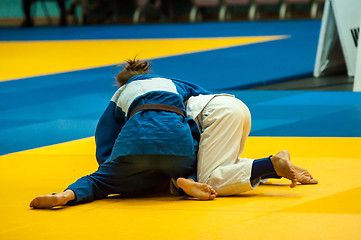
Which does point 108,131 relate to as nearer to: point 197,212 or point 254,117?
point 197,212

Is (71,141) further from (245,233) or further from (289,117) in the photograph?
(245,233)

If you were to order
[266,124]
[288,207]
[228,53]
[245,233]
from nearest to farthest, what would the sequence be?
[245,233] < [288,207] < [266,124] < [228,53]

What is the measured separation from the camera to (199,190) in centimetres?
352

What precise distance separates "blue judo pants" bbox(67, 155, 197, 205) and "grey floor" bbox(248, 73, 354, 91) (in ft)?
14.9

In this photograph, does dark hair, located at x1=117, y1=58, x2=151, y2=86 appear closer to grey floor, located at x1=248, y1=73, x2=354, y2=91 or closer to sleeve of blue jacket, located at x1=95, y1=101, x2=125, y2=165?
sleeve of blue jacket, located at x1=95, y1=101, x2=125, y2=165

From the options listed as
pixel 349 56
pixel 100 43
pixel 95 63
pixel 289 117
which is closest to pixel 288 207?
pixel 289 117

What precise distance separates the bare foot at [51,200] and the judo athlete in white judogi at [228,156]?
2.34 feet

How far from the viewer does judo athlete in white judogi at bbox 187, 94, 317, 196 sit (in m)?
3.52

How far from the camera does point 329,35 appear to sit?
8961mm

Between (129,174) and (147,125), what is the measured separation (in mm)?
282

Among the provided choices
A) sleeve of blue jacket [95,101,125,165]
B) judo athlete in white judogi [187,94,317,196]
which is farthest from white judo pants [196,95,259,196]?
sleeve of blue jacket [95,101,125,165]

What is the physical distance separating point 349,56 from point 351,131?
137 inches

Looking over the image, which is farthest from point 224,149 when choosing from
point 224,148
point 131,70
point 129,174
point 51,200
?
point 51,200

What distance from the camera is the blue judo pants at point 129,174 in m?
3.52
